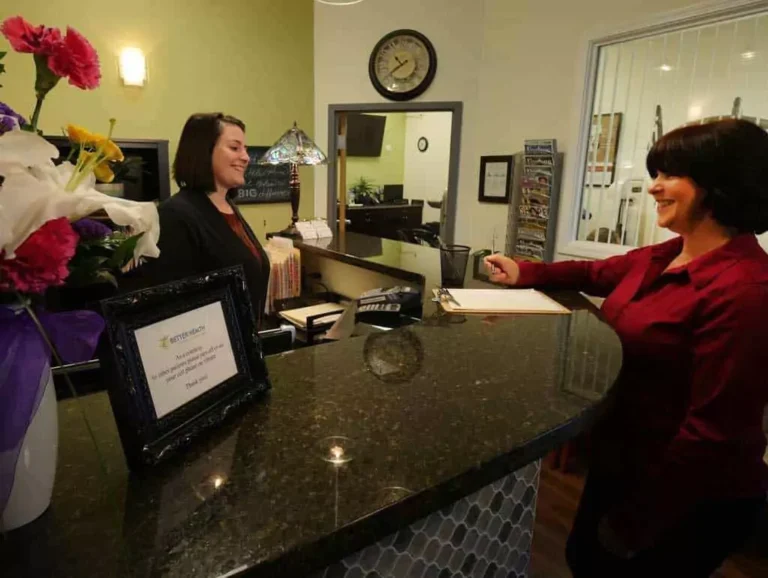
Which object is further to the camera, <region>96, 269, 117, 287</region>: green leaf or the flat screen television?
the flat screen television

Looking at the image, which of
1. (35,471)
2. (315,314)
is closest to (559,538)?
(315,314)

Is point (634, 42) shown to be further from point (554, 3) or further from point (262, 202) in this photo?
point (262, 202)

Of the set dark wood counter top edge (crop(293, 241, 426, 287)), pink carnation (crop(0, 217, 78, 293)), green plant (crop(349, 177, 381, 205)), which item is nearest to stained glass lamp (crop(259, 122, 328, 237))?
dark wood counter top edge (crop(293, 241, 426, 287))

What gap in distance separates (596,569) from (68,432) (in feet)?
3.91

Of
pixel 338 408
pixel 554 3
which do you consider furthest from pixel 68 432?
pixel 554 3

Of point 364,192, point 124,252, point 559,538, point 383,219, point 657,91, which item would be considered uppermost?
point 657,91

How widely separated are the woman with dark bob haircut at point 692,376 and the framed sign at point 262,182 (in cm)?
355

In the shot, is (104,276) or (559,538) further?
(559,538)

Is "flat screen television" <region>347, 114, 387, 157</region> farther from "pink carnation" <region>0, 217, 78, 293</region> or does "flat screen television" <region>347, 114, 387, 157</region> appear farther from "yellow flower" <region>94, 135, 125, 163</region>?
"pink carnation" <region>0, 217, 78, 293</region>

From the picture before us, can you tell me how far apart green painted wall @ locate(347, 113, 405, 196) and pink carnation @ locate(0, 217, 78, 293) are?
23.8ft

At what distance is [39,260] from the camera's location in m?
0.49

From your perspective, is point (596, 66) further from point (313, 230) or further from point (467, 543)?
point (467, 543)

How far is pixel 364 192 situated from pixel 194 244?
589cm

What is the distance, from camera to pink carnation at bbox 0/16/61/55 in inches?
20.9
